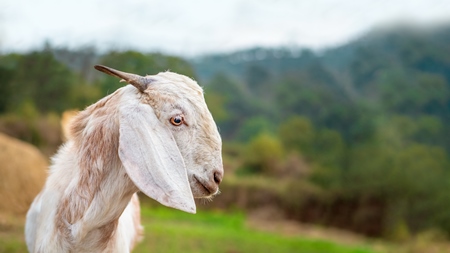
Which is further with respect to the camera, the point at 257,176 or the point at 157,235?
the point at 257,176

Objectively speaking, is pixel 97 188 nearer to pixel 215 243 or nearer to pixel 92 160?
pixel 92 160

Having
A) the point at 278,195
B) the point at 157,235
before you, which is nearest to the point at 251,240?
the point at 157,235

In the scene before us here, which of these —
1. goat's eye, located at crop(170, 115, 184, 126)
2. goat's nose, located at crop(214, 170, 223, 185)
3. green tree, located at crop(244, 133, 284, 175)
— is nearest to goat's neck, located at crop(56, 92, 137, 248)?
goat's eye, located at crop(170, 115, 184, 126)

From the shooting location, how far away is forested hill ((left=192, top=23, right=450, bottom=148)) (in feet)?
79.9

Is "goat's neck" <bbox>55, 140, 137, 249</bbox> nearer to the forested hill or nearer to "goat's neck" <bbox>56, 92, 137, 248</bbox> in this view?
"goat's neck" <bbox>56, 92, 137, 248</bbox>

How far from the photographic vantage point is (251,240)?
11.1 metres

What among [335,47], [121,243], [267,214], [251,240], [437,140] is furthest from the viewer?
[335,47]

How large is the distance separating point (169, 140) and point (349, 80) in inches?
1057

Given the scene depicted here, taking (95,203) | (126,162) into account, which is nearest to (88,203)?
(95,203)

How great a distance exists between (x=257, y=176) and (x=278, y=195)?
252 cm

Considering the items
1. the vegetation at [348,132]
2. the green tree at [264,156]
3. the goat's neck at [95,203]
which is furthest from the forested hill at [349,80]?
the goat's neck at [95,203]

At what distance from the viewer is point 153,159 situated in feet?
8.24

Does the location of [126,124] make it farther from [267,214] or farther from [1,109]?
[267,214]

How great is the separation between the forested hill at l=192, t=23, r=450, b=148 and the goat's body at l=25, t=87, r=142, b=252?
59.9 feet
